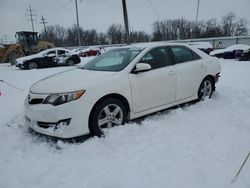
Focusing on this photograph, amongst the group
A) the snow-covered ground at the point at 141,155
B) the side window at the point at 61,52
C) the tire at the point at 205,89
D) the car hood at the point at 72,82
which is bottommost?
the snow-covered ground at the point at 141,155

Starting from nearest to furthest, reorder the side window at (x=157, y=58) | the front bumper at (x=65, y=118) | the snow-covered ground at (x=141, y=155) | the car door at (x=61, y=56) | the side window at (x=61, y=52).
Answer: the snow-covered ground at (x=141, y=155)
the front bumper at (x=65, y=118)
the side window at (x=157, y=58)
the car door at (x=61, y=56)
the side window at (x=61, y=52)

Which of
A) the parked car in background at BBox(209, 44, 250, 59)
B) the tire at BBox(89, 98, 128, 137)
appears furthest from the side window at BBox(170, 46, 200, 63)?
the parked car in background at BBox(209, 44, 250, 59)

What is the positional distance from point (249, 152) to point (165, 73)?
2.03 metres

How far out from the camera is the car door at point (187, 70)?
4.85m

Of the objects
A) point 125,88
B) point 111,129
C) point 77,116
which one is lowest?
point 111,129

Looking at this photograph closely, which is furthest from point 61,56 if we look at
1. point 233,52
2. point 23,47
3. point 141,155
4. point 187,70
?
point 141,155

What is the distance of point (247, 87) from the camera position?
7.06 metres

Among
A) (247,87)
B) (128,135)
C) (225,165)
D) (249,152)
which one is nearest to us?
(225,165)

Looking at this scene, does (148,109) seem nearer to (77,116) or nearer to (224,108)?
(77,116)

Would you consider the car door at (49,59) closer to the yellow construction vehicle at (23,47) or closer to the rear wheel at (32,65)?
the rear wheel at (32,65)

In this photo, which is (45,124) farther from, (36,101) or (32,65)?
(32,65)

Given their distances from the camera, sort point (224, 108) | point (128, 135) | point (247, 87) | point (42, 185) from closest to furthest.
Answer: point (42, 185), point (128, 135), point (224, 108), point (247, 87)

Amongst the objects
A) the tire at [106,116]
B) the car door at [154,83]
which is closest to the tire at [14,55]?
the car door at [154,83]

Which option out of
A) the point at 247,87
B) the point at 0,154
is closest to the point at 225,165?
the point at 0,154
